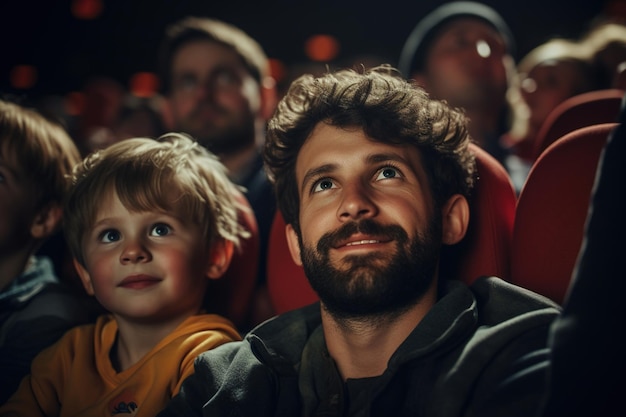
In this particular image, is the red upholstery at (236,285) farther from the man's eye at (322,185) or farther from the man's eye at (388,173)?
the man's eye at (388,173)

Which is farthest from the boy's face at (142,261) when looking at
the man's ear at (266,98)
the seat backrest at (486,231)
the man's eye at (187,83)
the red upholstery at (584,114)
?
the man's ear at (266,98)

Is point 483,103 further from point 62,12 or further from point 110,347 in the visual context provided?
point 62,12

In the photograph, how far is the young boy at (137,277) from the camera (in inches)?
60.8

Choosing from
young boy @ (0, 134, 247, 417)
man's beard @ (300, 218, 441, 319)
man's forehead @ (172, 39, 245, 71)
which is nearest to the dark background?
man's forehead @ (172, 39, 245, 71)

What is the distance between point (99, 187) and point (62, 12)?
6644 millimetres

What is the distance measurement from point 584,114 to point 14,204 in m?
1.51

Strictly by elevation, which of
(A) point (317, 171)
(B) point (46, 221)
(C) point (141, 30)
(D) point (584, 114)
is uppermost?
(C) point (141, 30)

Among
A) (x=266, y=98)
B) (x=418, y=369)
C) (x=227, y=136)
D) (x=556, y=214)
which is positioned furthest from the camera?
(x=266, y=98)

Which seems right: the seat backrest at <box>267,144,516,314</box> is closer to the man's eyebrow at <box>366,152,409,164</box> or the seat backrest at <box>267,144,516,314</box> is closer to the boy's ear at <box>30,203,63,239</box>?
the man's eyebrow at <box>366,152,409,164</box>

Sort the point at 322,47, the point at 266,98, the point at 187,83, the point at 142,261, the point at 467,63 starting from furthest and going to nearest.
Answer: the point at 322,47 → the point at 266,98 → the point at 187,83 → the point at 467,63 → the point at 142,261

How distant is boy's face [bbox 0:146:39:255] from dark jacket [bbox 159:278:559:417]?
0.80m

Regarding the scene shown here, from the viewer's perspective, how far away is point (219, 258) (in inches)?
69.3

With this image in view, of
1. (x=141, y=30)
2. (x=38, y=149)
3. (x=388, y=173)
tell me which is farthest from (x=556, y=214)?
(x=141, y=30)

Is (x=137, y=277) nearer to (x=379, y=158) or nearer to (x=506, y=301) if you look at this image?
(x=379, y=158)
